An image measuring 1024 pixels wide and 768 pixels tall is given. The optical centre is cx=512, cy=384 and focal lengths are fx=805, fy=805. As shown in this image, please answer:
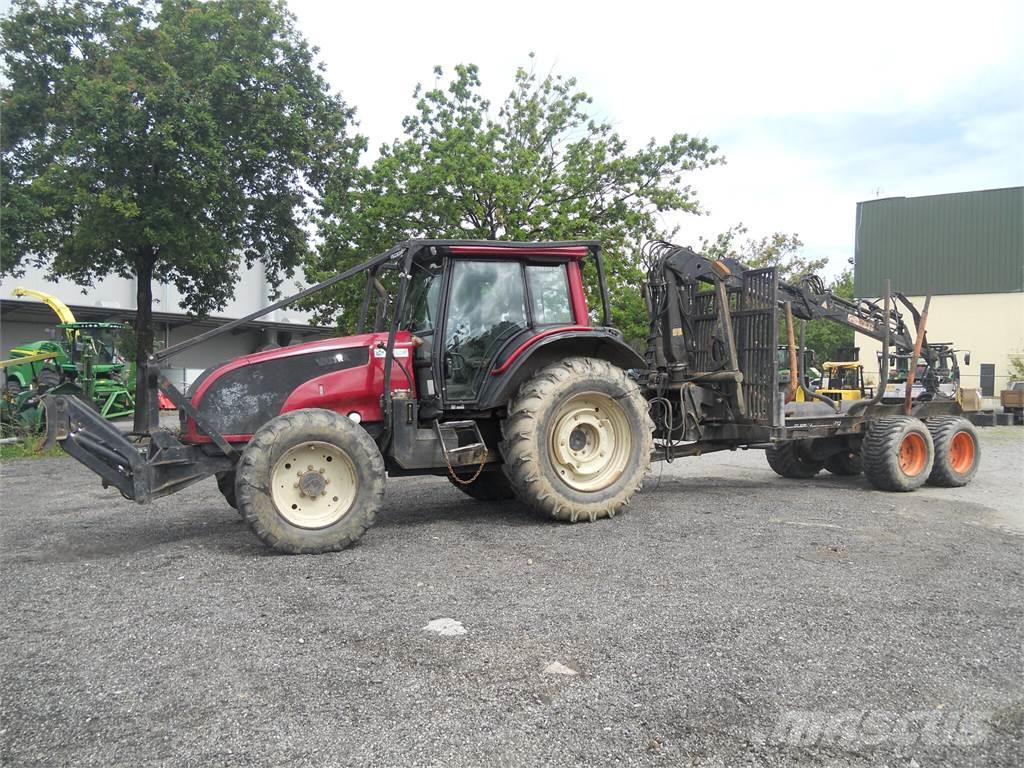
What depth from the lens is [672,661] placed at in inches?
146

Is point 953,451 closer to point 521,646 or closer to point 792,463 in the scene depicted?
point 792,463

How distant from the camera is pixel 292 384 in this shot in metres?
6.47

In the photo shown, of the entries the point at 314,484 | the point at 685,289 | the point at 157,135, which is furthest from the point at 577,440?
the point at 157,135

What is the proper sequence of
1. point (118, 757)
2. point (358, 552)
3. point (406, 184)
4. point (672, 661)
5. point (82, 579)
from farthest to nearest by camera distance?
point (406, 184), point (358, 552), point (82, 579), point (672, 661), point (118, 757)

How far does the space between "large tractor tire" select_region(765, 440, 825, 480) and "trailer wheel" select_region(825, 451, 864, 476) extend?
0.11 m

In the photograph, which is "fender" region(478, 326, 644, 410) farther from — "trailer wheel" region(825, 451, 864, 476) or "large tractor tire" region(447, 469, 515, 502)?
"trailer wheel" region(825, 451, 864, 476)

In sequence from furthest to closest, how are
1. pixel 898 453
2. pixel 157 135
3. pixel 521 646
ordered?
Answer: pixel 157 135 → pixel 898 453 → pixel 521 646

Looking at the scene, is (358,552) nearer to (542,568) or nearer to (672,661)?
(542,568)

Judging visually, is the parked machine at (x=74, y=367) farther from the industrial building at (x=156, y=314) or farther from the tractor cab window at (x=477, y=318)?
the tractor cab window at (x=477, y=318)

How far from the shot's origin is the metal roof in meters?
34.9

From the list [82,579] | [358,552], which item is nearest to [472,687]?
[358,552]

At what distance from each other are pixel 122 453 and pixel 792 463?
8.07 m

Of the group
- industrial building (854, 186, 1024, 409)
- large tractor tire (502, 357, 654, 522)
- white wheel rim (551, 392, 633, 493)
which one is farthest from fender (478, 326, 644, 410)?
industrial building (854, 186, 1024, 409)

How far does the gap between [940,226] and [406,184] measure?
2972cm
